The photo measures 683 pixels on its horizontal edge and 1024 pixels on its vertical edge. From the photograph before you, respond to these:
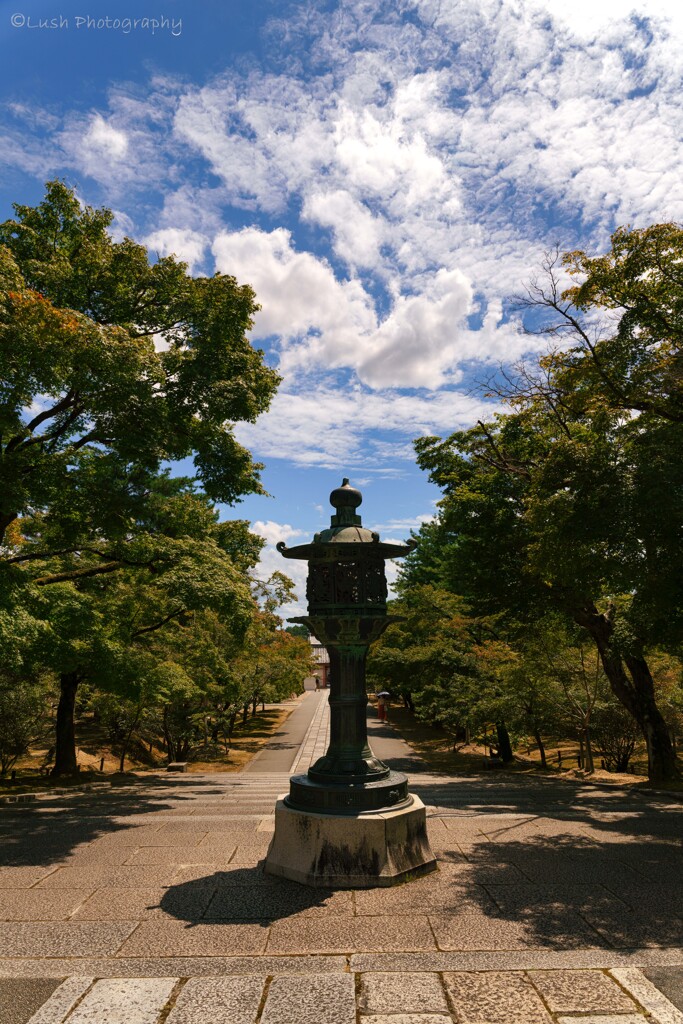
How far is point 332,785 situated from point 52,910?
3037 mm

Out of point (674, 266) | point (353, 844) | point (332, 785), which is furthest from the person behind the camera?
point (674, 266)

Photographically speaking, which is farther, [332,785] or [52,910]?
[332,785]

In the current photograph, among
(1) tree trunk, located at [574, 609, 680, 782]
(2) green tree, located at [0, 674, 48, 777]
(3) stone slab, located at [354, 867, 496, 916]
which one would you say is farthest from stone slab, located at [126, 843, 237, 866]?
(2) green tree, located at [0, 674, 48, 777]

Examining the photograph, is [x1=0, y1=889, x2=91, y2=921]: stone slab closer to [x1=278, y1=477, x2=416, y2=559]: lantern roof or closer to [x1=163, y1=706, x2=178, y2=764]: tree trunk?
[x1=278, y1=477, x2=416, y2=559]: lantern roof

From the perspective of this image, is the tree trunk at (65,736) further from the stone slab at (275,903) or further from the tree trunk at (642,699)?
the tree trunk at (642,699)

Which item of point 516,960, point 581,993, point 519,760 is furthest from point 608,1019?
point 519,760

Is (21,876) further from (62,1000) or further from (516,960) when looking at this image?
(516,960)

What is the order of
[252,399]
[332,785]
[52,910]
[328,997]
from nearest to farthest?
1. [328,997]
2. [52,910]
3. [332,785]
4. [252,399]

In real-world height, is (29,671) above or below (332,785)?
above

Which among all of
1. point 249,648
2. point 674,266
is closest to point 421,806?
point 674,266

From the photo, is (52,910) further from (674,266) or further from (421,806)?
(674,266)

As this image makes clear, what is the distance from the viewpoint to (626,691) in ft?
51.0

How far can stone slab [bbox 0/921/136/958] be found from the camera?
4953 millimetres

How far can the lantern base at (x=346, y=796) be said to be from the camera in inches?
257
